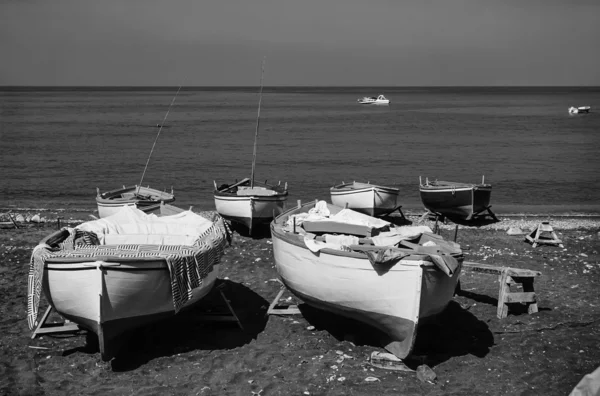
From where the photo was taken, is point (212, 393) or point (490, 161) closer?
point (212, 393)

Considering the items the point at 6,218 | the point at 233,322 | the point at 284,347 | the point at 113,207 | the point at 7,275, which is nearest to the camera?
the point at 284,347

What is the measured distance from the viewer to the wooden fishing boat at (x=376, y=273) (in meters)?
8.70

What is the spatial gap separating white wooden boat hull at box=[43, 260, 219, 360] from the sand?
30.7 inches

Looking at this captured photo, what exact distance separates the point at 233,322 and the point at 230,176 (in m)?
24.1

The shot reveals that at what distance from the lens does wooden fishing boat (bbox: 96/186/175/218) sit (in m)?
18.0

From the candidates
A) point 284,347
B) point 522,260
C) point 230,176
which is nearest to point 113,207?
point 284,347

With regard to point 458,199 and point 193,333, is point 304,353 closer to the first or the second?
point 193,333

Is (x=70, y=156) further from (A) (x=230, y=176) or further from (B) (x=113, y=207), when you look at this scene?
(B) (x=113, y=207)

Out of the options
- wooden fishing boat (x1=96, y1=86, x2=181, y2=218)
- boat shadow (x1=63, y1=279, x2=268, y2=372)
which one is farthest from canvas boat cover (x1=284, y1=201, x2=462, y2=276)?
wooden fishing boat (x1=96, y1=86, x2=181, y2=218)

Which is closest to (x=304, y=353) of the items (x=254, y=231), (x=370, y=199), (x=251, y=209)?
(x=251, y=209)

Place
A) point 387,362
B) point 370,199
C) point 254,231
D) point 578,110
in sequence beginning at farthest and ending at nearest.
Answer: point 578,110 → point 370,199 → point 254,231 → point 387,362

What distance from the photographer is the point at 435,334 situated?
1051 centimetres

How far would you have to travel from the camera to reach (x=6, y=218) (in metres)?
19.8

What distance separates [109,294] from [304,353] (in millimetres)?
3260
